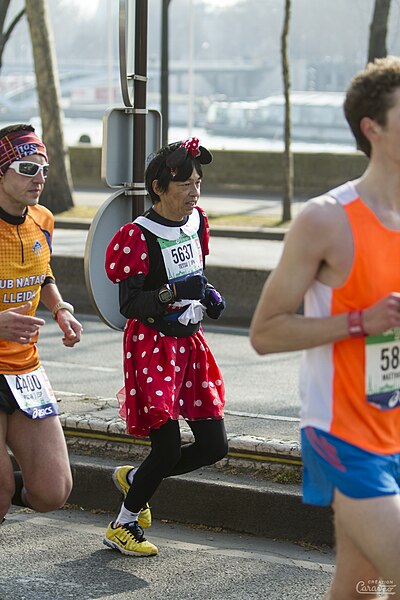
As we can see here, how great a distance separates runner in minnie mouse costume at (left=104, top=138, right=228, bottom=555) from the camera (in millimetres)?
4895

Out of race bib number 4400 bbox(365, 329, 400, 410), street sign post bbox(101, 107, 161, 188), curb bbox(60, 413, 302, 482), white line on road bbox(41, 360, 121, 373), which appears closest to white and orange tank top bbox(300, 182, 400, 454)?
race bib number 4400 bbox(365, 329, 400, 410)

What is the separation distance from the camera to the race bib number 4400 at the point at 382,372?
10.7 ft

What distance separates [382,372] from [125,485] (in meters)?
2.24

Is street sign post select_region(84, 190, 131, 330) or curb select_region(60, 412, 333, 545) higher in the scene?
street sign post select_region(84, 190, 131, 330)

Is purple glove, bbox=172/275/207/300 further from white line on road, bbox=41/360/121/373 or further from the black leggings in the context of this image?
white line on road, bbox=41/360/121/373

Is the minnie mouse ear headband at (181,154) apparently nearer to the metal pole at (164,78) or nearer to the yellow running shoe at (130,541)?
the yellow running shoe at (130,541)

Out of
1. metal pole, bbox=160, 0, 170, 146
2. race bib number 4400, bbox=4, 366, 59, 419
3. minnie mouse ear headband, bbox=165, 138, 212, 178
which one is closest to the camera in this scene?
race bib number 4400, bbox=4, 366, 59, 419

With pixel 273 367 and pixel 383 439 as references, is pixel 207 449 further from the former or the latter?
pixel 273 367

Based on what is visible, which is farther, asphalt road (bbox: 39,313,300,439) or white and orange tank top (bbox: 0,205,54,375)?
asphalt road (bbox: 39,313,300,439)

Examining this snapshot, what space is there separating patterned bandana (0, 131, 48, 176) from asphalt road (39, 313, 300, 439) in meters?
2.18

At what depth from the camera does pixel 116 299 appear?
19.9ft

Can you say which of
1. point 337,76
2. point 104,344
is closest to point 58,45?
point 337,76

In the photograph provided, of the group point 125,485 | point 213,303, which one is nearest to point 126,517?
point 125,485

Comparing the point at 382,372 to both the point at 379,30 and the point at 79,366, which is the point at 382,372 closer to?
the point at 79,366
